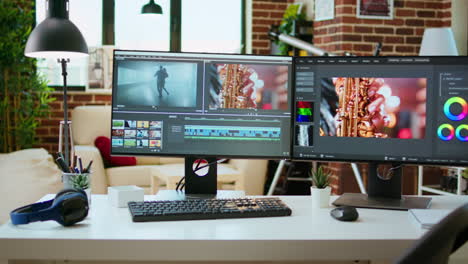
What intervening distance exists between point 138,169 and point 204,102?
2.87m

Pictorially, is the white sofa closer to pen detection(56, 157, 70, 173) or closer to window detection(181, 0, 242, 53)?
window detection(181, 0, 242, 53)

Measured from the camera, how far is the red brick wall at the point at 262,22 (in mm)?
5988

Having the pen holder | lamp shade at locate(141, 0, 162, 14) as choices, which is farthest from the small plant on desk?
lamp shade at locate(141, 0, 162, 14)

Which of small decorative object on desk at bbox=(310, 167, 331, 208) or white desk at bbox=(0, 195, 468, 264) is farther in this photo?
small decorative object on desk at bbox=(310, 167, 331, 208)

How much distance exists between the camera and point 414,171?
177 inches

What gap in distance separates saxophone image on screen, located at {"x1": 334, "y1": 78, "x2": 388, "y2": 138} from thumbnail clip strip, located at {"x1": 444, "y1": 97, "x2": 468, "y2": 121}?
195 mm

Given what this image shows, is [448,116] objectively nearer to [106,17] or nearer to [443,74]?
[443,74]

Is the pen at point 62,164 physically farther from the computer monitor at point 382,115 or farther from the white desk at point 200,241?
the computer monitor at point 382,115

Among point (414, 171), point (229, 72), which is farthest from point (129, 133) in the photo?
point (414, 171)

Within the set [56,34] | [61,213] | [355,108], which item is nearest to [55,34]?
[56,34]

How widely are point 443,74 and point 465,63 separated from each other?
0.07 m

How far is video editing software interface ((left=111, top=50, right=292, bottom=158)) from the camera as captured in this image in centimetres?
189

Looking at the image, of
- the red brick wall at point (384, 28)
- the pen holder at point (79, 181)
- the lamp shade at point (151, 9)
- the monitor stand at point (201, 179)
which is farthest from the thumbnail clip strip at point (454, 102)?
the lamp shade at point (151, 9)

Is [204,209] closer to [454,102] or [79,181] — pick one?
[79,181]
